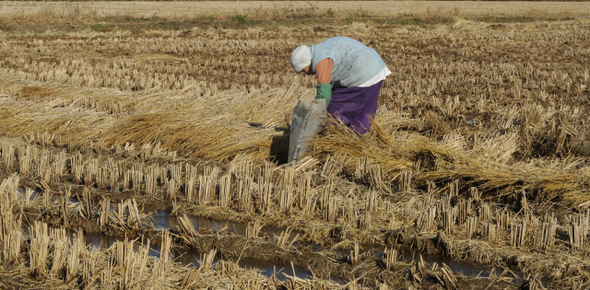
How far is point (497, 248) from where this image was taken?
358 cm

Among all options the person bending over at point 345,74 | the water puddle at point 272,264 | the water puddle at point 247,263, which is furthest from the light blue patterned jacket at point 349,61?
the water puddle at point 247,263

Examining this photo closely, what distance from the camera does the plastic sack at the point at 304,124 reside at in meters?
4.83

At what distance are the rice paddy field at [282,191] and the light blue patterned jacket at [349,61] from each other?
41 centimetres

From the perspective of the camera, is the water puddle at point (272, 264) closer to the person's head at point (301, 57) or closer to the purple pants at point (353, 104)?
the person's head at point (301, 57)

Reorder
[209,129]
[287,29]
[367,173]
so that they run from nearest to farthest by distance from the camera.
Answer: [367,173] → [209,129] → [287,29]

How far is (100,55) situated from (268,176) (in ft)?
32.8

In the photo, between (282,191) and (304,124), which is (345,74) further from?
(282,191)

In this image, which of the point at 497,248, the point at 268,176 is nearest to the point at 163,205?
the point at 268,176

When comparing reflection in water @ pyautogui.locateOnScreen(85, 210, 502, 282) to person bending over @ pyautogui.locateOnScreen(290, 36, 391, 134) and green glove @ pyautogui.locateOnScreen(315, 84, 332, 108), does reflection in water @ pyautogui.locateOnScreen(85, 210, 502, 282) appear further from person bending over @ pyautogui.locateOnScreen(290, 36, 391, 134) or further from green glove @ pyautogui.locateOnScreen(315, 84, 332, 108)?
person bending over @ pyautogui.locateOnScreen(290, 36, 391, 134)

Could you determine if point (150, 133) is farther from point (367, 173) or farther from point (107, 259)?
point (107, 259)

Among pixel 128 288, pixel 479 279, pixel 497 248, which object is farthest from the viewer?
pixel 497 248

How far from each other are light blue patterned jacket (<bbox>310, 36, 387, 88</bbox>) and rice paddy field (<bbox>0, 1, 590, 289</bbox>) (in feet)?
1.35

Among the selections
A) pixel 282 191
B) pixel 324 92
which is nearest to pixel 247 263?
pixel 282 191

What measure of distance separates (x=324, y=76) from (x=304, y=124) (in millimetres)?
399
